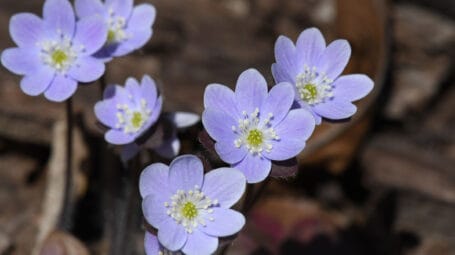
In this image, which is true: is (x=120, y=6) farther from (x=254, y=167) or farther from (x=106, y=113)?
(x=254, y=167)

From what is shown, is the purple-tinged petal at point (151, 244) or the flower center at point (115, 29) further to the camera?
the flower center at point (115, 29)

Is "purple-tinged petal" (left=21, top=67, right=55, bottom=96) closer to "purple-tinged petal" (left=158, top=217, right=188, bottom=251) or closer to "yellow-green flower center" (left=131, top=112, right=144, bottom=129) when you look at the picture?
"yellow-green flower center" (left=131, top=112, right=144, bottom=129)

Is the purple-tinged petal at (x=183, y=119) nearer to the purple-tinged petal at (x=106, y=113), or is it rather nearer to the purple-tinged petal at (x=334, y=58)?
the purple-tinged petal at (x=106, y=113)

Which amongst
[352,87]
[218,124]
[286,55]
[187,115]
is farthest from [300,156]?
[218,124]

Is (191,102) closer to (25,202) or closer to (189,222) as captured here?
(25,202)

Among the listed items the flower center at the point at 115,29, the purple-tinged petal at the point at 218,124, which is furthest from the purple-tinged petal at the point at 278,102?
the flower center at the point at 115,29

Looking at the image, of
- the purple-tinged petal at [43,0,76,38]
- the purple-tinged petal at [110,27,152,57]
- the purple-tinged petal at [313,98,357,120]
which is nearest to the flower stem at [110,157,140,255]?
the purple-tinged petal at [110,27,152,57]
